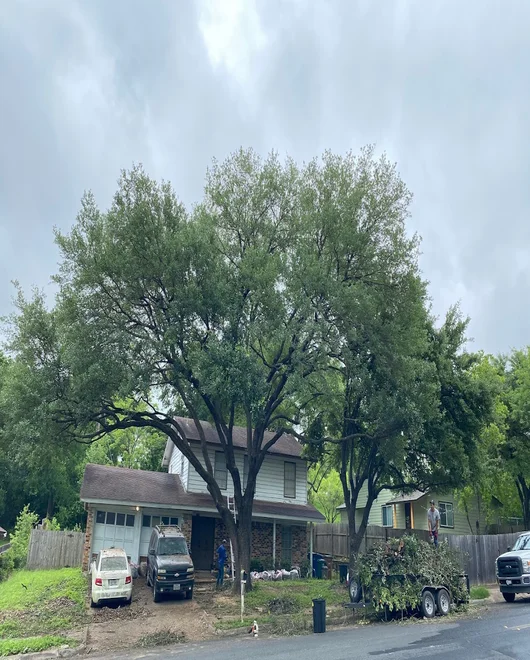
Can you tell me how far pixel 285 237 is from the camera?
2014cm

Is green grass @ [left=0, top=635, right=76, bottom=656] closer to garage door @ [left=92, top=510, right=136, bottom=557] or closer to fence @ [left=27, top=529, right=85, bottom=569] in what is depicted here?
garage door @ [left=92, top=510, right=136, bottom=557]

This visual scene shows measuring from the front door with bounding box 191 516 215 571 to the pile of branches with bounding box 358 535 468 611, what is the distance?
37.6ft

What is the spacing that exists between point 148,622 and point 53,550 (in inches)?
469

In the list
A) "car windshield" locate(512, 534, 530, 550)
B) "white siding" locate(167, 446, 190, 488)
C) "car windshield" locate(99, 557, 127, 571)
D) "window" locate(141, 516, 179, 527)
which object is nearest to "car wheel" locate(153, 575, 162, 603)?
"car windshield" locate(99, 557, 127, 571)

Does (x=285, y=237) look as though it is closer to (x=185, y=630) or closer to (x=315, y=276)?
(x=315, y=276)

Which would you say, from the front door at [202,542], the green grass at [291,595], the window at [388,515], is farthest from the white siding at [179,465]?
the window at [388,515]

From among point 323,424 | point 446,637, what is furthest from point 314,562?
point 446,637

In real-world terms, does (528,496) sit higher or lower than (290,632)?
higher

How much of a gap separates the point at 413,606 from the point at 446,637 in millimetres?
2850

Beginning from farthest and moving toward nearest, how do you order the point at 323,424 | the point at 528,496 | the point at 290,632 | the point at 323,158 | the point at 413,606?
1. the point at 528,496
2. the point at 323,424
3. the point at 323,158
4. the point at 413,606
5. the point at 290,632

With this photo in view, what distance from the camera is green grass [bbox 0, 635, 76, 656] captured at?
478 inches

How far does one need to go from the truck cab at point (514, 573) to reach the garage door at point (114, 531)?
14843 mm

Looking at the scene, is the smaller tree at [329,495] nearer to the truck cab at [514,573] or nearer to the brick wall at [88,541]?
the brick wall at [88,541]

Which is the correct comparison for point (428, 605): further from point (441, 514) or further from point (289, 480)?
point (441, 514)
